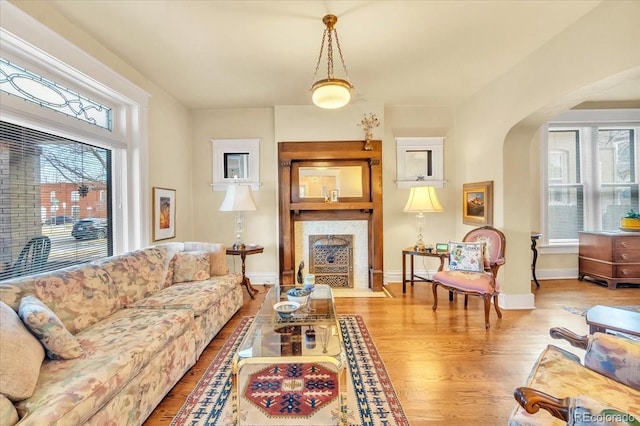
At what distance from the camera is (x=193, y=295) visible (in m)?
2.64

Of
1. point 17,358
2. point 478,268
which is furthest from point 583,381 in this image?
point 17,358

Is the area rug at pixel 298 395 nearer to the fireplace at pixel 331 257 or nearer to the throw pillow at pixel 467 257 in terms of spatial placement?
the throw pillow at pixel 467 257

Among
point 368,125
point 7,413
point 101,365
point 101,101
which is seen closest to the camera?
point 7,413

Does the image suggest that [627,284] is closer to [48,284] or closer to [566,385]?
[566,385]

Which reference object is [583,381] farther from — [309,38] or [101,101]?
[101,101]

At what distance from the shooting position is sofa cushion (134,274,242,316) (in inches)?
95.2

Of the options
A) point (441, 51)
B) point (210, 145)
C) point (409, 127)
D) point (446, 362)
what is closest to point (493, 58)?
point (441, 51)

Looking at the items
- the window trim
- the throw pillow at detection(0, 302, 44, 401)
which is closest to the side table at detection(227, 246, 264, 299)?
the window trim

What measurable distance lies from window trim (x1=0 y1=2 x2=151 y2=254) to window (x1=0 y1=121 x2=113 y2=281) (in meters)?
0.11

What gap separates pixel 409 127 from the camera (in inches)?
180

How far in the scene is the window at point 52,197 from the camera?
208cm

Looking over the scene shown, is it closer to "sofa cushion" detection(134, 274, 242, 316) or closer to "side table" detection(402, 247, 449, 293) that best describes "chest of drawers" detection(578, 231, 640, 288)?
"side table" detection(402, 247, 449, 293)

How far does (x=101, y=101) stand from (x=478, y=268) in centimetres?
449

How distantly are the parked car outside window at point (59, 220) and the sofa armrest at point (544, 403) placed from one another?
3.33 m
